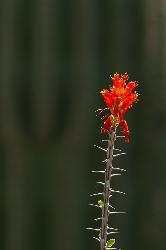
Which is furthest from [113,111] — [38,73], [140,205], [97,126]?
[140,205]

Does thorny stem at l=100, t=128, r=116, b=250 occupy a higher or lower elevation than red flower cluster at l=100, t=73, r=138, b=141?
lower

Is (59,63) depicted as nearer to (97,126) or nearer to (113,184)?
(97,126)

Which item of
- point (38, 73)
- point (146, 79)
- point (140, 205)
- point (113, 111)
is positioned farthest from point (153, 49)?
point (113, 111)

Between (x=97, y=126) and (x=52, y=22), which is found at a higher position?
(x=52, y=22)

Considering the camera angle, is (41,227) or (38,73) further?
(41,227)

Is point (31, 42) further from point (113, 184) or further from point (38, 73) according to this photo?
point (113, 184)

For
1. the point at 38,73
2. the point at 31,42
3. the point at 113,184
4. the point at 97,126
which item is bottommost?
the point at 113,184

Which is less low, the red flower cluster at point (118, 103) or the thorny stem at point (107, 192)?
the red flower cluster at point (118, 103)

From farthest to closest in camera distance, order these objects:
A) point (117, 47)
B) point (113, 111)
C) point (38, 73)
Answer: point (117, 47) → point (38, 73) → point (113, 111)

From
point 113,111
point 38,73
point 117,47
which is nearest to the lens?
point 113,111
